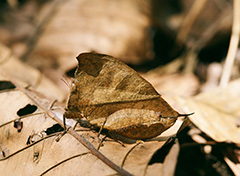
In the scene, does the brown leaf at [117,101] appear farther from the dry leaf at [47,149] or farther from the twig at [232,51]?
the twig at [232,51]

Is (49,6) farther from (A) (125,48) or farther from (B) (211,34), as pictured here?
(B) (211,34)

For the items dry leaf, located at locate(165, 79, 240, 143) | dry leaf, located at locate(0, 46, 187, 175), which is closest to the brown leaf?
dry leaf, located at locate(0, 46, 187, 175)

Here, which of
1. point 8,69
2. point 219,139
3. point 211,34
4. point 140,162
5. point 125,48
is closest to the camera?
point 140,162

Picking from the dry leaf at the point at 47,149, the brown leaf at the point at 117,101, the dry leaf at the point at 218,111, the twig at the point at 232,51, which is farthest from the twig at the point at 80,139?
the twig at the point at 232,51

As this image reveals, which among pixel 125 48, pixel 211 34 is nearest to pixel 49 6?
pixel 125 48

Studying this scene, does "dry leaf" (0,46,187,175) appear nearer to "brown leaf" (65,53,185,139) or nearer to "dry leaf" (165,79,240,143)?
"brown leaf" (65,53,185,139)

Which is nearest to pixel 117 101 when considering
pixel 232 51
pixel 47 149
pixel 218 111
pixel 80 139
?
pixel 80 139

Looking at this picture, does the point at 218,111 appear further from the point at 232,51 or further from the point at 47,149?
the point at 47,149

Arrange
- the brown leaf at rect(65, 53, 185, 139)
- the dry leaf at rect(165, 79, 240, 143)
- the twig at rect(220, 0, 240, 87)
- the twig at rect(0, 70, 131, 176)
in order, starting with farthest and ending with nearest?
the twig at rect(220, 0, 240, 87)
the dry leaf at rect(165, 79, 240, 143)
the brown leaf at rect(65, 53, 185, 139)
the twig at rect(0, 70, 131, 176)
